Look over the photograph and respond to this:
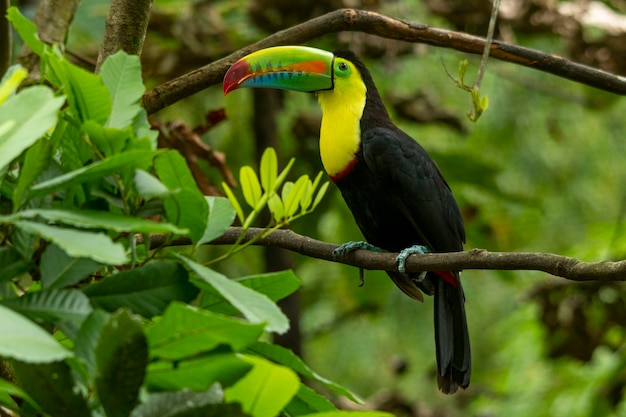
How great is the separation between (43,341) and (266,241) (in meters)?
1.18

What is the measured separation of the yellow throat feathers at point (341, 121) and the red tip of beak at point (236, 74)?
1.97ft

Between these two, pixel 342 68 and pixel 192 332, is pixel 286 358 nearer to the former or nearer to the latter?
pixel 192 332

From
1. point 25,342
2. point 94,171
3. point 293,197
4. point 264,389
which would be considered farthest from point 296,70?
point 25,342

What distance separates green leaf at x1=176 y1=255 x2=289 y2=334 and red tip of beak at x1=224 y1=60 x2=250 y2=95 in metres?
1.25

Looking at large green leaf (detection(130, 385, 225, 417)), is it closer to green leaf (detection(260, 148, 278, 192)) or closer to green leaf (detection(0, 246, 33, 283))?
green leaf (detection(0, 246, 33, 283))

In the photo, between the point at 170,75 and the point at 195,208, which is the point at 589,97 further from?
the point at 195,208

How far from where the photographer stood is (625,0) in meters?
4.82

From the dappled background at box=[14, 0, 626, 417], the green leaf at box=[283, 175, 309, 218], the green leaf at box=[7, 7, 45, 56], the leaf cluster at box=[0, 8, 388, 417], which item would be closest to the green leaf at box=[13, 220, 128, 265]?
the leaf cluster at box=[0, 8, 388, 417]

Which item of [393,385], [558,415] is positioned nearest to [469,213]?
[558,415]

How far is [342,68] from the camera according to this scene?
3164 mm

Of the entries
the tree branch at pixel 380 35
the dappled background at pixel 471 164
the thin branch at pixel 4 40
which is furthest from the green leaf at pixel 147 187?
the dappled background at pixel 471 164

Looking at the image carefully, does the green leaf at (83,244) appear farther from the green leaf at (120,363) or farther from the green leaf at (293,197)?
the green leaf at (293,197)

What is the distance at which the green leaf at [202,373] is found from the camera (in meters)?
1.12

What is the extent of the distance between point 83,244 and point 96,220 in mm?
84
